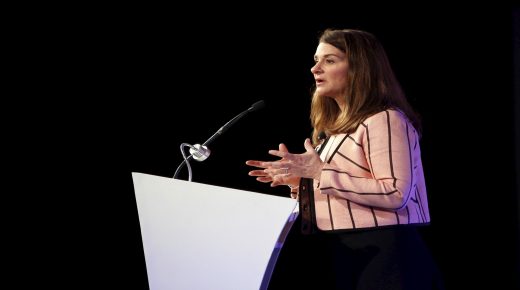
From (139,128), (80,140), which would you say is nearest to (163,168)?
(139,128)

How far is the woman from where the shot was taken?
147 centimetres

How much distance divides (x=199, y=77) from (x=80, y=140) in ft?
2.43

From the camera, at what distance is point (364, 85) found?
1.73 m

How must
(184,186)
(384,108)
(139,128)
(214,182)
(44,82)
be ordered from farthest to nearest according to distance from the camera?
(214,182) < (139,128) < (44,82) < (384,108) < (184,186)

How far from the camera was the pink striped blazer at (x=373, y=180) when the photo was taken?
4.88ft

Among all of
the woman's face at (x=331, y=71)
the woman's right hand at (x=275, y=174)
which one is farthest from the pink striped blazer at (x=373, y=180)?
the woman's face at (x=331, y=71)

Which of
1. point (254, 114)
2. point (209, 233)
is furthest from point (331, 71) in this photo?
point (254, 114)

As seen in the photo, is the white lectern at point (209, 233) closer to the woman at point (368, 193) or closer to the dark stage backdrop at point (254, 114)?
the woman at point (368, 193)

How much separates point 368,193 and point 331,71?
504mm

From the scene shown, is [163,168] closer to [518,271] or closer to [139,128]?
[139,128]

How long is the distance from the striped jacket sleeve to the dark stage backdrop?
122 centimetres

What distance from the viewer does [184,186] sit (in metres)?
1.30

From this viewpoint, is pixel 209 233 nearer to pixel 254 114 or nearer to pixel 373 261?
pixel 373 261

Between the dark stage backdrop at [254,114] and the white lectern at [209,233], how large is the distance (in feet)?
4.41
